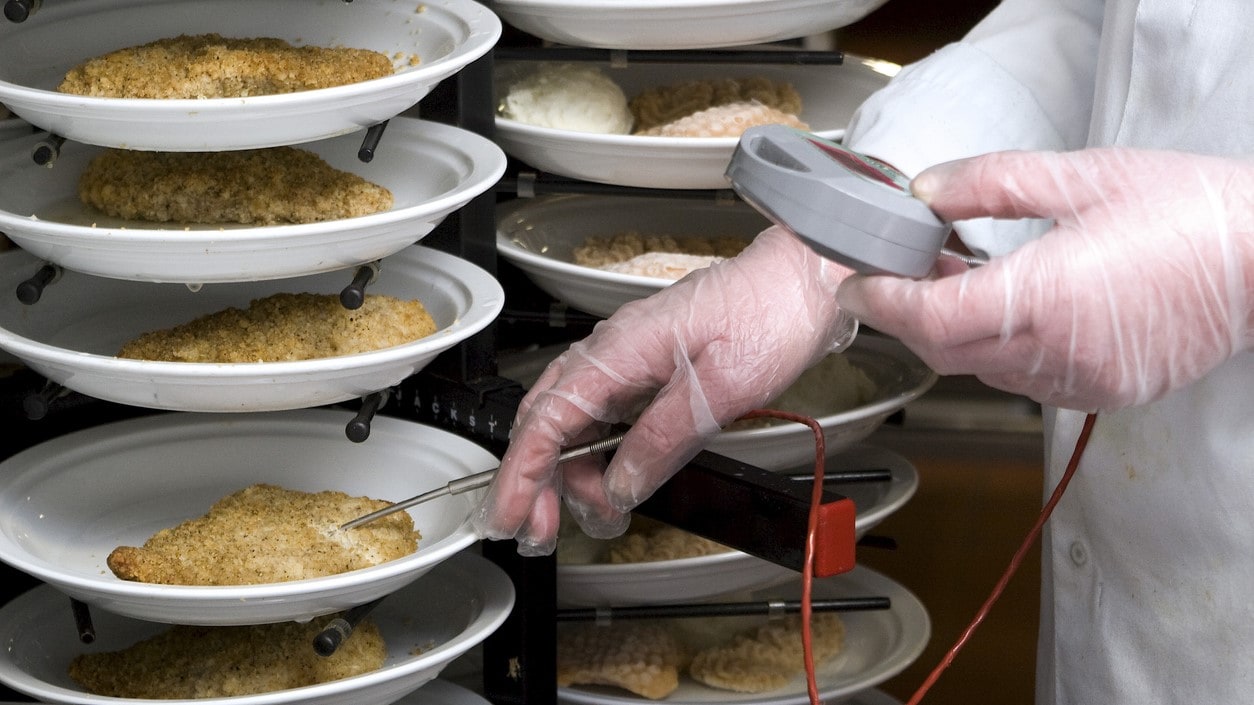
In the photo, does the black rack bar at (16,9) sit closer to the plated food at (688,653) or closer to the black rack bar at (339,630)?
the black rack bar at (339,630)

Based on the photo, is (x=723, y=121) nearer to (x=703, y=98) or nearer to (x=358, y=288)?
(x=703, y=98)

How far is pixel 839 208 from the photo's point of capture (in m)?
0.63

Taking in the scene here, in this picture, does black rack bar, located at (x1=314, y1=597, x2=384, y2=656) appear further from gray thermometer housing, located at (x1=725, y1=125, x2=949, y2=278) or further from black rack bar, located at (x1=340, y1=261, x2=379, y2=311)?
gray thermometer housing, located at (x1=725, y1=125, x2=949, y2=278)

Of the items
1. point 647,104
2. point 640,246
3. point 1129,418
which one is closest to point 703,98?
point 647,104

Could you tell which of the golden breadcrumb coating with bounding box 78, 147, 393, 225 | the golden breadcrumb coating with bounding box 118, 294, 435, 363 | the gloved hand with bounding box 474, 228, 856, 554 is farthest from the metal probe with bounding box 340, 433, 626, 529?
the golden breadcrumb coating with bounding box 78, 147, 393, 225

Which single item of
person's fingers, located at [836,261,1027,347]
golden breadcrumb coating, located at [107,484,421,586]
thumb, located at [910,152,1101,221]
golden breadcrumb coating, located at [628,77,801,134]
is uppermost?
thumb, located at [910,152,1101,221]

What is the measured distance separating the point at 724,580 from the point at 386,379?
18.3 inches

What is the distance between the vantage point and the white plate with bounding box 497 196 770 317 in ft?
3.79

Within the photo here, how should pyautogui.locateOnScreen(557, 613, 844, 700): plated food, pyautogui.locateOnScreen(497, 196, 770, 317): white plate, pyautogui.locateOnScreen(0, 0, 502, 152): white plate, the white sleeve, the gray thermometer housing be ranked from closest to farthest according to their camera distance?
1. the gray thermometer housing
2. pyautogui.locateOnScreen(0, 0, 502, 152): white plate
3. the white sleeve
4. pyautogui.locateOnScreen(497, 196, 770, 317): white plate
5. pyautogui.locateOnScreen(557, 613, 844, 700): plated food

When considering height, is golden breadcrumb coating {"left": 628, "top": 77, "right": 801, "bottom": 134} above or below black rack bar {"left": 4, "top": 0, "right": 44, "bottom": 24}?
below

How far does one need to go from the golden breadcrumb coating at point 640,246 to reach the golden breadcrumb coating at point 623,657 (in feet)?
1.26

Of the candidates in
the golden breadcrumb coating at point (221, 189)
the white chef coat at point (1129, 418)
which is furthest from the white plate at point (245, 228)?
the white chef coat at point (1129, 418)

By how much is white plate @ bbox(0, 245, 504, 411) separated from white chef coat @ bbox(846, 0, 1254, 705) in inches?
14.4

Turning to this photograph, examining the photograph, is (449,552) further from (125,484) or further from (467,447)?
(125,484)
